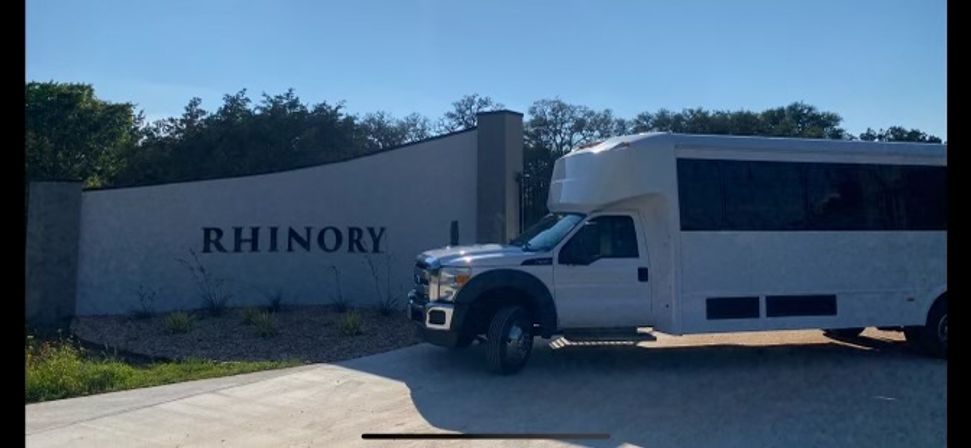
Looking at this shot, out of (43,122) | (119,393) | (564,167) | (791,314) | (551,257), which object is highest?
(43,122)

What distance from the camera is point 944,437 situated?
674 cm

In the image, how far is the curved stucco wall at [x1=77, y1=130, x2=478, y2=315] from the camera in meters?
15.7

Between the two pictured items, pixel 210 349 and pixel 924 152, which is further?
pixel 210 349

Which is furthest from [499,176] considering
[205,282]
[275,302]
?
[205,282]

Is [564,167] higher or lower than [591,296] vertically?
higher

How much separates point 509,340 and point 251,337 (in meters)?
5.52

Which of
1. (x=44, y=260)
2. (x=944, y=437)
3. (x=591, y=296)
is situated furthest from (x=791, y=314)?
(x=44, y=260)

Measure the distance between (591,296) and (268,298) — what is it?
27.6 feet

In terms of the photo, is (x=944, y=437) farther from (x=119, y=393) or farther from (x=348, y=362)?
(x=119, y=393)

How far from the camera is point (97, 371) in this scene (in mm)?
10055

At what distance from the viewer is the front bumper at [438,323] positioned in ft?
30.7

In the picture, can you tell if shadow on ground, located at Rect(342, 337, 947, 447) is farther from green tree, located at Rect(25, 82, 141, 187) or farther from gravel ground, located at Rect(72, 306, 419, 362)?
green tree, located at Rect(25, 82, 141, 187)

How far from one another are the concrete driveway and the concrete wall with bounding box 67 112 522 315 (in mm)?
5345

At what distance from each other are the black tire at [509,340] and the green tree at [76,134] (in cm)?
1746
